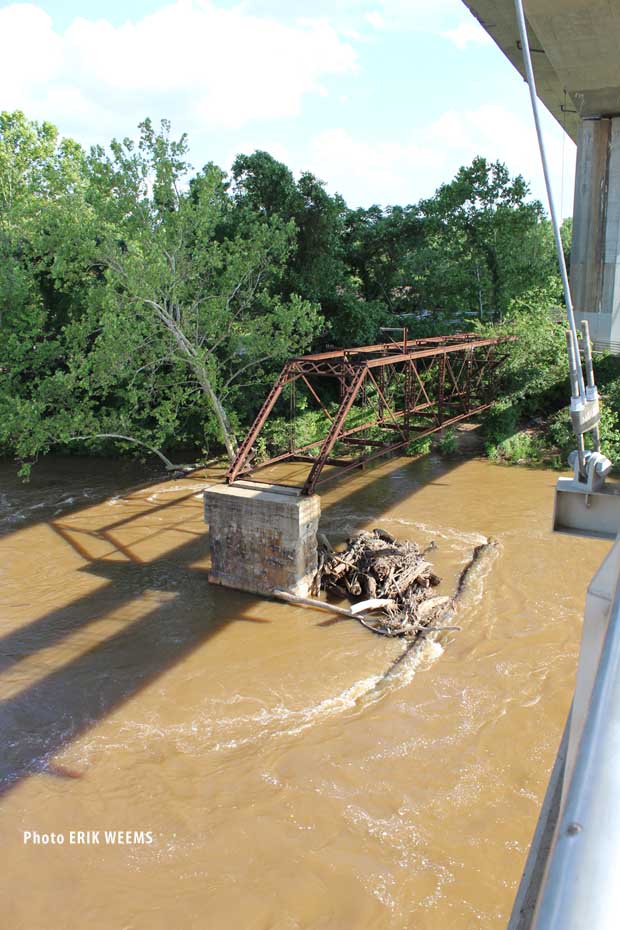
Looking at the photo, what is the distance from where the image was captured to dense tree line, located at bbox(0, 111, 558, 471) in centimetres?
1862

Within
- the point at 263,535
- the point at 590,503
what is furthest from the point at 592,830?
the point at 263,535

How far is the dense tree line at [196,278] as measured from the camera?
18625 millimetres

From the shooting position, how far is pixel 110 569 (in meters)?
15.0

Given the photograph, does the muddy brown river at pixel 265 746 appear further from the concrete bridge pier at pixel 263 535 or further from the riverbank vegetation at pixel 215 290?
the riverbank vegetation at pixel 215 290

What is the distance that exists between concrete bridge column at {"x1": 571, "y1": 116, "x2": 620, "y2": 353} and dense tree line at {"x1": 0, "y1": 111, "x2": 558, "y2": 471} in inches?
262

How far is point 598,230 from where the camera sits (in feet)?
67.4

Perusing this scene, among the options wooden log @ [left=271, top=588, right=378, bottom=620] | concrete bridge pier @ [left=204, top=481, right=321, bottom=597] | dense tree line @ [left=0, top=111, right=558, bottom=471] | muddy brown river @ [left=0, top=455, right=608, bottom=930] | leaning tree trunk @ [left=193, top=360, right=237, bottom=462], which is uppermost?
dense tree line @ [left=0, top=111, right=558, bottom=471]

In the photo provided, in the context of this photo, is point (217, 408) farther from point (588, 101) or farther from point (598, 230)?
point (588, 101)

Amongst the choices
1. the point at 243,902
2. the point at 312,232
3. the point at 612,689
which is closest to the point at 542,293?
the point at 312,232

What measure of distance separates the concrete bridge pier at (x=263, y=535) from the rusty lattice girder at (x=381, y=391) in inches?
19.8

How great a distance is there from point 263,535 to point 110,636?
11.0 ft

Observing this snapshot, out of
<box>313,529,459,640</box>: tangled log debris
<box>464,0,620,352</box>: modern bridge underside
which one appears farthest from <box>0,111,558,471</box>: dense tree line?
<box>313,529,459,640</box>: tangled log debris

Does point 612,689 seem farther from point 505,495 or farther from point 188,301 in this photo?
point 188,301

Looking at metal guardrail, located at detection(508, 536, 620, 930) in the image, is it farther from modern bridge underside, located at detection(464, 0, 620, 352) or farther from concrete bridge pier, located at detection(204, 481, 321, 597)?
modern bridge underside, located at detection(464, 0, 620, 352)
